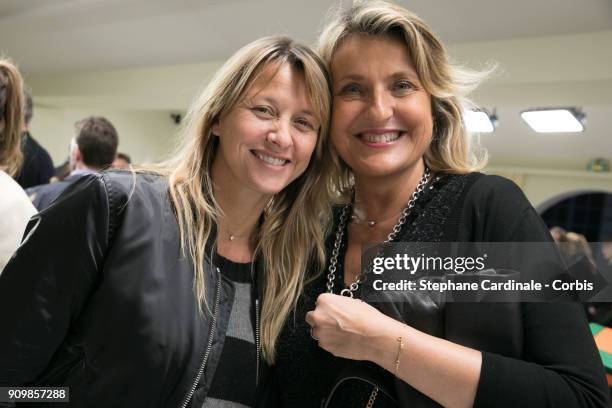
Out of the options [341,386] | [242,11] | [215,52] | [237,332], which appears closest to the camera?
[341,386]

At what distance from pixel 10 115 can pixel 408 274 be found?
58.3 inches

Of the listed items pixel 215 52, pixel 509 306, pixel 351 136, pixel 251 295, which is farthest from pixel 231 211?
pixel 215 52

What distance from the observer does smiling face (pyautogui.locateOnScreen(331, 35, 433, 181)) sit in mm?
1377

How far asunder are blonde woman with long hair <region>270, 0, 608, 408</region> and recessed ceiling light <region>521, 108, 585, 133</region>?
185 inches

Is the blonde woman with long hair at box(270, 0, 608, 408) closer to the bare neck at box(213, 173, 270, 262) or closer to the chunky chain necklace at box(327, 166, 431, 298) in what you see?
the chunky chain necklace at box(327, 166, 431, 298)

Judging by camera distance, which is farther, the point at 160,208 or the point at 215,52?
the point at 215,52

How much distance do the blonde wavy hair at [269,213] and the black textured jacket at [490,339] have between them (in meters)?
0.16

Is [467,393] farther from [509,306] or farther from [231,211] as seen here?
[231,211]

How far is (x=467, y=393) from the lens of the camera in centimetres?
100

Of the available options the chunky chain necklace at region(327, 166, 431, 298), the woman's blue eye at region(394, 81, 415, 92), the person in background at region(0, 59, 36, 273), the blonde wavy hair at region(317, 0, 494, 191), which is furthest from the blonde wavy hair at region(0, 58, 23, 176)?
the woman's blue eye at region(394, 81, 415, 92)

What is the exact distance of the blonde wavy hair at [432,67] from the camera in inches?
54.4

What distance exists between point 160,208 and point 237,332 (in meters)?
0.36

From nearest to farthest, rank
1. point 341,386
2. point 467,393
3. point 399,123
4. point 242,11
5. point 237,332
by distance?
point 467,393 < point 341,386 < point 237,332 < point 399,123 < point 242,11

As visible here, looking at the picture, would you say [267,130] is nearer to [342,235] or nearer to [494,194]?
[342,235]
